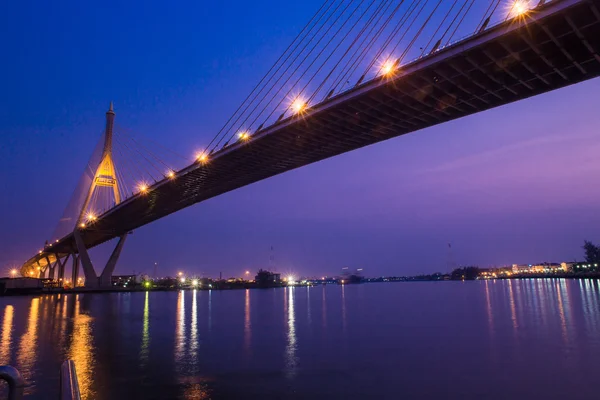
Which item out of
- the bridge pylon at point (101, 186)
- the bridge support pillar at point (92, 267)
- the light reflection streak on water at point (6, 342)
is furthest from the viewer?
the bridge support pillar at point (92, 267)

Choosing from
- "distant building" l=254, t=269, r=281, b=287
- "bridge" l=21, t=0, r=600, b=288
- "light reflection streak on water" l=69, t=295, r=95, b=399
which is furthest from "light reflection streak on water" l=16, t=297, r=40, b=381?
"distant building" l=254, t=269, r=281, b=287

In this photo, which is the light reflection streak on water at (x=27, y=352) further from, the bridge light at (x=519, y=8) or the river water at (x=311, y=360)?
the bridge light at (x=519, y=8)

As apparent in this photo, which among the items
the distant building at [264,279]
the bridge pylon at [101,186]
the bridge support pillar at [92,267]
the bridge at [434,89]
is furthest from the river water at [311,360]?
the distant building at [264,279]

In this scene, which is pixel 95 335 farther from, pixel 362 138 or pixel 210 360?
pixel 362 138

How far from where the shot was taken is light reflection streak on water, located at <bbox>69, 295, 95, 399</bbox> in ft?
32.7

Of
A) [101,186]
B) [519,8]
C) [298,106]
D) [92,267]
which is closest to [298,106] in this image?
[298,106]

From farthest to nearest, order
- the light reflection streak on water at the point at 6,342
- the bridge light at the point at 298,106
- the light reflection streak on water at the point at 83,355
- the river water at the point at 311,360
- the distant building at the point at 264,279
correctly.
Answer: the distant building at the point at 264,279
the bridge light at the point at 298,106
the light reflection streak on water at the point at 6,342
the river water at the point at 311,360
the light reflection streak on water at the point at 83,355

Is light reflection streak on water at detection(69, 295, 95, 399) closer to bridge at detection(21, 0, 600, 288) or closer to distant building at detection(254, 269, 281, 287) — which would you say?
bridge at detection(21, 0, 600, 288)

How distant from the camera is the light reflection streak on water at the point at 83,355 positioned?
9.97 metres

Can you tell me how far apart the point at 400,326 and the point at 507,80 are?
14.1 m

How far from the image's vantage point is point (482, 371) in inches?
500

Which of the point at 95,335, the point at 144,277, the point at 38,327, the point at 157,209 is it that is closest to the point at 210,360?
the point at 95,335

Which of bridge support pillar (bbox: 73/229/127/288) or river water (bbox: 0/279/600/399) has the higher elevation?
bridge support pillar (bbox: 73/229/127/288)

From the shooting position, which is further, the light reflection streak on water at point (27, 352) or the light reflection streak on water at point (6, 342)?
the light reflection streak on water at point (6, 342)
